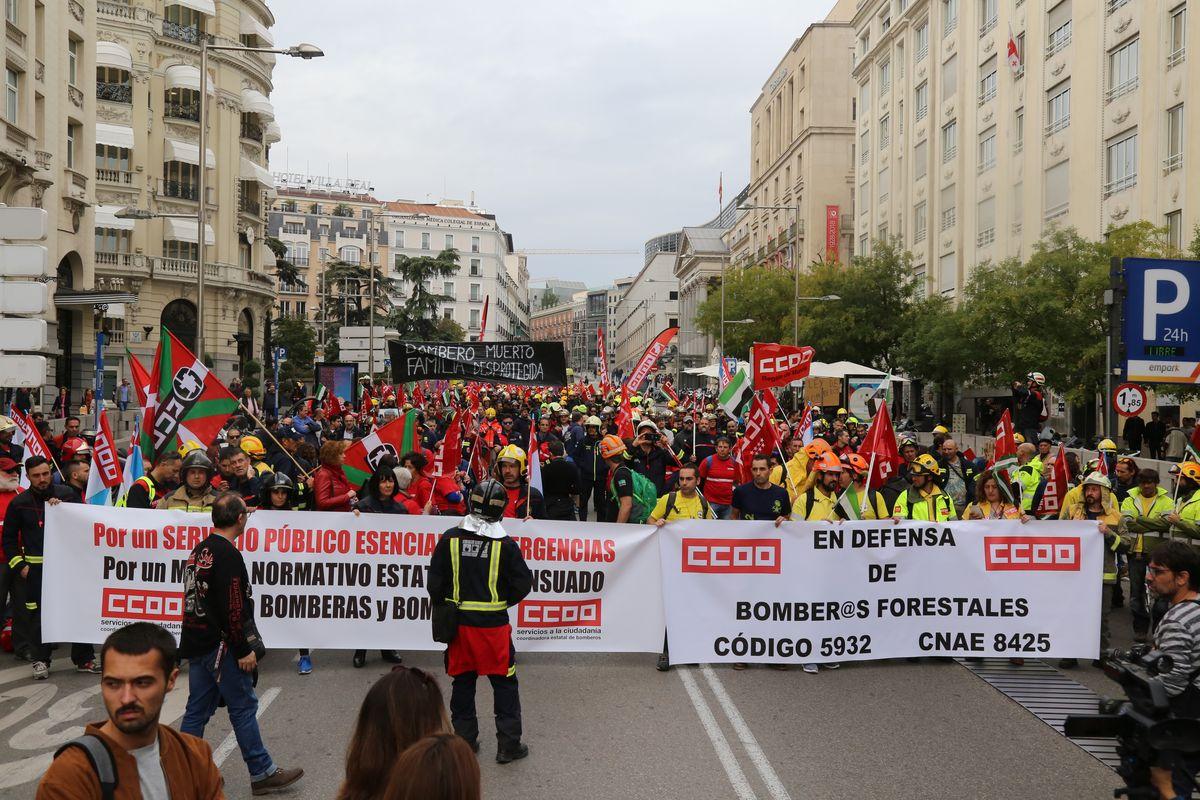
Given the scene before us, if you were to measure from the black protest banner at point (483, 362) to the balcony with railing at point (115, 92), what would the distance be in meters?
39.4

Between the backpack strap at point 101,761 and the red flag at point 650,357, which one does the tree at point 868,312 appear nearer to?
the red flag at point 650,357

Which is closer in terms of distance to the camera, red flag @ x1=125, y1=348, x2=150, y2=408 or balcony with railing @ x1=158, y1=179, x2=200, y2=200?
red flag @ x1=125, y1=348, x2=150, y2=408

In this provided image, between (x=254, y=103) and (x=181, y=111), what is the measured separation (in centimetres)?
401

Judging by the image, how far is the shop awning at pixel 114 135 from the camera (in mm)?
45719

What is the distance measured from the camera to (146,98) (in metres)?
49.1

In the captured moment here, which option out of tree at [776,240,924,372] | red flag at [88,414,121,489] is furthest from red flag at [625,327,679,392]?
tree at [776,240,924,372]

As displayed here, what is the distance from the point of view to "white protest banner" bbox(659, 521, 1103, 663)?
881cm

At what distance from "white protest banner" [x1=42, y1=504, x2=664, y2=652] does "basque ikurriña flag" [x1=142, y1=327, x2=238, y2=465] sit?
6.60 ft

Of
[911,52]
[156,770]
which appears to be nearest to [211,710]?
[156,770]

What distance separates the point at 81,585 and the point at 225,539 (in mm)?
3449

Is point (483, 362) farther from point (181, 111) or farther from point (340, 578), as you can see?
point (181, 111)

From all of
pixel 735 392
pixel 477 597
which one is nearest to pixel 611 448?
pixel 477 597

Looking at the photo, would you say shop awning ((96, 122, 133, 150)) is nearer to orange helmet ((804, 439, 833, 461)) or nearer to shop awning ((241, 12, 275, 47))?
shop awning ((241, 12, 275, 47))

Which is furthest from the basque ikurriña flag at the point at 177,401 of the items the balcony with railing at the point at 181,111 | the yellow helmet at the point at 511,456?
the balcony with railing at the point at 181,111
